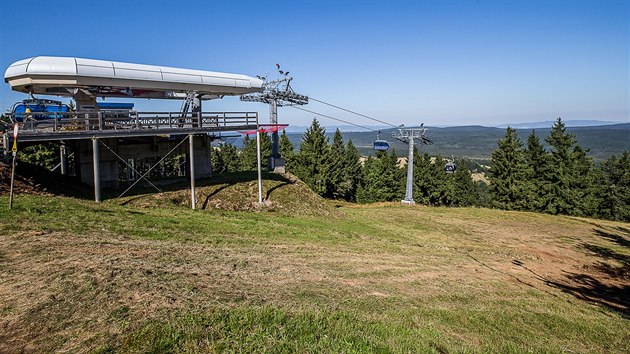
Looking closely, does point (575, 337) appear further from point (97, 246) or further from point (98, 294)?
point (97, 246)

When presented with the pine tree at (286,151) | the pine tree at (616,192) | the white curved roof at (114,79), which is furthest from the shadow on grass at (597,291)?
the pine tree at (616,192)

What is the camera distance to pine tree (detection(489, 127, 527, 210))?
5319cm

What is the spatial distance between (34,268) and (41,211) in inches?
236

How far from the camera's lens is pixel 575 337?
941cm

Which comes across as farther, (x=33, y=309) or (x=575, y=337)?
(x=575, y=337)

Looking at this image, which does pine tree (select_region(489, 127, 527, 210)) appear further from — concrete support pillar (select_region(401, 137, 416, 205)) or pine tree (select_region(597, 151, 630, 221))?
concrete support pillar (select_region(401, 137, 416, 205))

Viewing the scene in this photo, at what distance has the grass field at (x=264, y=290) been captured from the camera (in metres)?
6.48

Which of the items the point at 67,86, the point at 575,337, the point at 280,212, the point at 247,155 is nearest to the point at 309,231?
the point at 280,212

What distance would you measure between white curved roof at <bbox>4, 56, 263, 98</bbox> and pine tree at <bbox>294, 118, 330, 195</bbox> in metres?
31.2

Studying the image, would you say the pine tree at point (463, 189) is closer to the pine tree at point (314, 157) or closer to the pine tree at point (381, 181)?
the pine tree at point (381, 181)

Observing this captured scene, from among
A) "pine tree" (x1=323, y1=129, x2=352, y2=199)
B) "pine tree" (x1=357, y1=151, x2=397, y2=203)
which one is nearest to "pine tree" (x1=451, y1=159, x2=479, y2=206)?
"pine tree" (x1=357, y1=151, x2=397, y2=203)

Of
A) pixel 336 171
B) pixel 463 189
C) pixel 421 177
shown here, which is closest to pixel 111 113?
pixel 336 171

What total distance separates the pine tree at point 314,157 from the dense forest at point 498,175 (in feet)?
0.53

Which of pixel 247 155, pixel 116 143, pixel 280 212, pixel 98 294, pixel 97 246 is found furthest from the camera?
pixel 247 155
